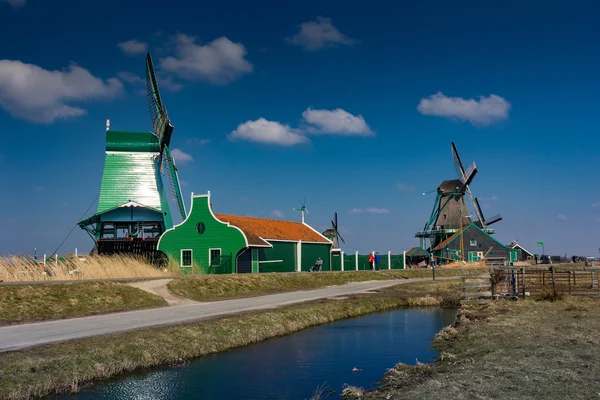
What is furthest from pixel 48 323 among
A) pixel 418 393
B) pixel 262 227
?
pixel 262 227

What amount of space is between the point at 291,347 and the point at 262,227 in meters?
30.2

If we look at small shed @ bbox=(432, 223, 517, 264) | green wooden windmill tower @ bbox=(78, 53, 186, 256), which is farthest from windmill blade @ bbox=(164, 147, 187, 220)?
small shed @ bbox=(432, 223, 517, 264)

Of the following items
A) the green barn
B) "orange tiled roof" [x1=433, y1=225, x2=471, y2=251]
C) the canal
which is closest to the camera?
the canal

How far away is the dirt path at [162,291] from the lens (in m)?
24.5

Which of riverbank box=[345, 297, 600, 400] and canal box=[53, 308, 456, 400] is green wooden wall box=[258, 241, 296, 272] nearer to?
canal box=[53, 308, 456, 400]

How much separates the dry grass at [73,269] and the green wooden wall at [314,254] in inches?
636

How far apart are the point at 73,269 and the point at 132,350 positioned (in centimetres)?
1987

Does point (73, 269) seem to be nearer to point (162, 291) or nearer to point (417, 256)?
point (162, 291)

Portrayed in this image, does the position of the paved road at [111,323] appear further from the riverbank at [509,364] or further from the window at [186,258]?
the window at [186,258]

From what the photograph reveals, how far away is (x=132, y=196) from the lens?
2047 inches

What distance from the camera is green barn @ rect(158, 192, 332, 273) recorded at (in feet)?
132

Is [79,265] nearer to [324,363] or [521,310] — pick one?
[324,363]

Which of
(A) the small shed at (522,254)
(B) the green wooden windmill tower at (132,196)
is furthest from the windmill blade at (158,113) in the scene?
(A) the small shed at (522,254)

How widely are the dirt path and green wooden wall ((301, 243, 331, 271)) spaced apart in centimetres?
2283
